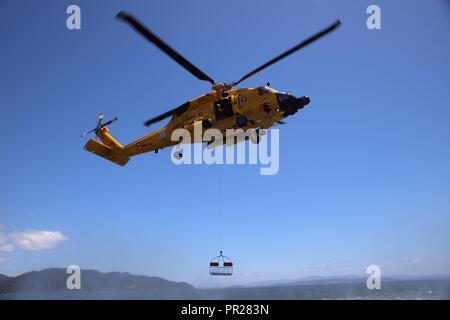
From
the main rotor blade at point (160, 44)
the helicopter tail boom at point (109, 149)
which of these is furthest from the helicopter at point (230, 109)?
the helicopter tail boom at point (109, 149)

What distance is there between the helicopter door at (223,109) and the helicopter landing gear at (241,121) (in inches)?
18.7

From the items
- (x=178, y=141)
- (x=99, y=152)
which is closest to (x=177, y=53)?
(x=178, y=141)

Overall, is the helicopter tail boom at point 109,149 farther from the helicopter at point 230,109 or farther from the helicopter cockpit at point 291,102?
the helicopter cockpit at point 291,102

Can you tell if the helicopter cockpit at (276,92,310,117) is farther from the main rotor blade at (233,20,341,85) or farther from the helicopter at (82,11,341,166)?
the main rotor blade at (233,20,341,85)

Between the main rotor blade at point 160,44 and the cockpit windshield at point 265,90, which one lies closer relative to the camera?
the main rotor blade at point 160,44

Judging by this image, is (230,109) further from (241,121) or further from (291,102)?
(291,102)

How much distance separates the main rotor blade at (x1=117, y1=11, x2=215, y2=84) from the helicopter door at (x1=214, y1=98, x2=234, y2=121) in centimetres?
168

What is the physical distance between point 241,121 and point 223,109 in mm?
1210

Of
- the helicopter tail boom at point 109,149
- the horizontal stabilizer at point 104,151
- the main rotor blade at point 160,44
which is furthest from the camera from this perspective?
the horizontal stabilizer at point 104,151

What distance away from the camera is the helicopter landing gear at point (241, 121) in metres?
18.7

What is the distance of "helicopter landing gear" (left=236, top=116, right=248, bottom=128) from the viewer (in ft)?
61.4

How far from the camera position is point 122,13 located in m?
14.4
